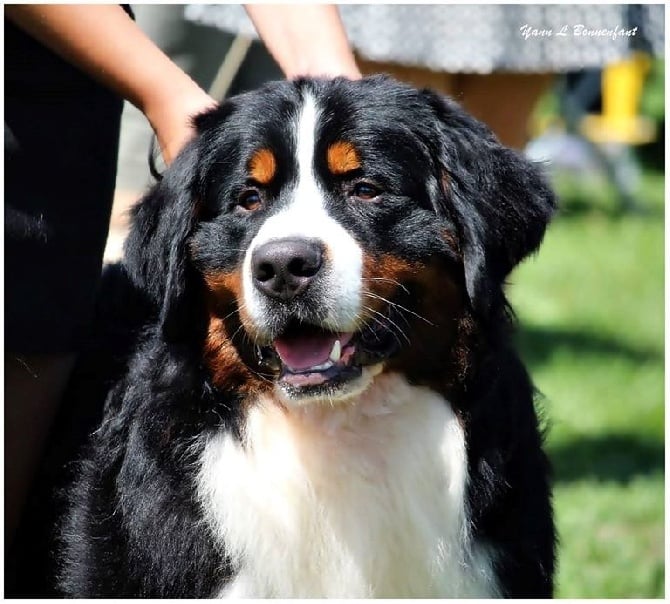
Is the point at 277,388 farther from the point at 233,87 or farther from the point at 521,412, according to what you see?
the point at 233,87

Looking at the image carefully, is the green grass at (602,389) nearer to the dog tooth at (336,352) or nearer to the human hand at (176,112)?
the dog tooth at (336,352)

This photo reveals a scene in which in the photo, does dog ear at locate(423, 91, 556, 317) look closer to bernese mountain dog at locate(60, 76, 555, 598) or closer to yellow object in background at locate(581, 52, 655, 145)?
bernese mountain dog at locate(60, 76, 555, 598)

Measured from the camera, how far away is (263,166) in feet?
10.1

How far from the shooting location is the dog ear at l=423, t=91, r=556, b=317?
3029 mm

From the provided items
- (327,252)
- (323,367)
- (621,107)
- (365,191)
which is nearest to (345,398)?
(323,367)

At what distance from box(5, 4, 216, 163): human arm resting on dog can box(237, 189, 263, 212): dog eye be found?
0.23 meters

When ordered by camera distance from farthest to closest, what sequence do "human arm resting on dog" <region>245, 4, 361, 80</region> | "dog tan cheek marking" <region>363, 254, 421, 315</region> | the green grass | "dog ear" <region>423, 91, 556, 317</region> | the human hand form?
the green grass, "human arm resting on dog" <region>245, 4, 361, 80</region>, the human hand, "dog ear" <region>423, 91, 556, 317</region>, "dog tan cheek marking" <region>363, 254, 421, 315</region>

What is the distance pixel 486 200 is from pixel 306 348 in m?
0.58

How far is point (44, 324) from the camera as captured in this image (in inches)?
129

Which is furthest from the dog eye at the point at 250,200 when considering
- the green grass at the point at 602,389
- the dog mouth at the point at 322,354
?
the green grass at the point at 602,389

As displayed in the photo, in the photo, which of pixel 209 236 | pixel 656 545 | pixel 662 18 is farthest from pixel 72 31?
pixel 656 545

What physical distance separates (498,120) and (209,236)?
2134 mm

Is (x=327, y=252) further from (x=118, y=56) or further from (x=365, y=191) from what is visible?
(x=118, y=56)

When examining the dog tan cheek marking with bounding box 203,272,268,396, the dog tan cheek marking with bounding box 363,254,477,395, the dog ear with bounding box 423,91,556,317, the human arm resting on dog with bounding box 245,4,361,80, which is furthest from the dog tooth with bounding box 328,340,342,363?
the human arm resting on dog with bounding box 245,4,361,80
